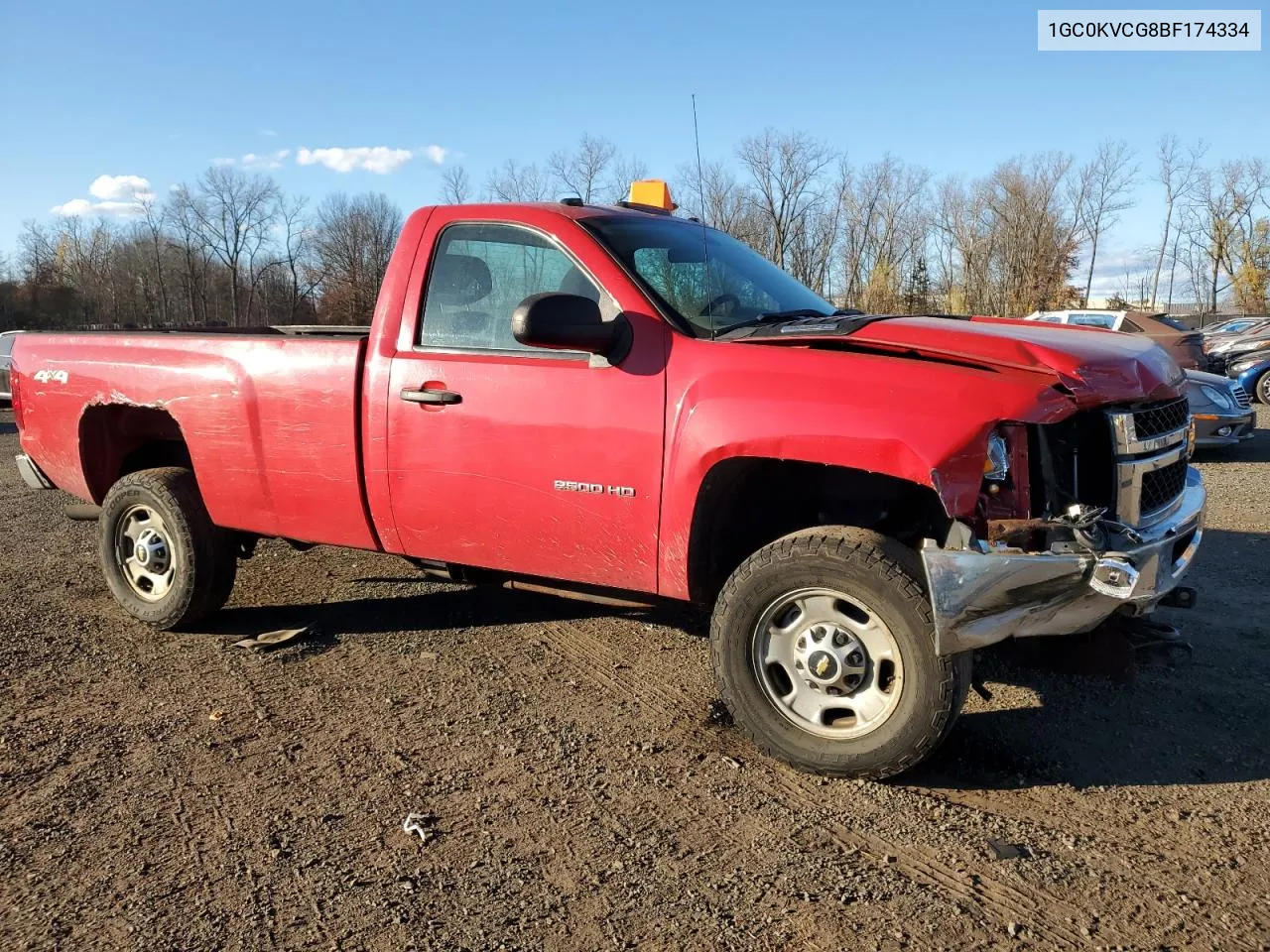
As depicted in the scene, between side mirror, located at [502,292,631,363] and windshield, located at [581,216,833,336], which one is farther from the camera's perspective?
windshield, located at [581,216,833,336]

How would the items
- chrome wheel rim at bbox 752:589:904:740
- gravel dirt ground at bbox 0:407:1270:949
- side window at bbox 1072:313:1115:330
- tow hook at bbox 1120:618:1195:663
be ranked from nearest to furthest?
gravel dirt ground at bbox 0:407:1270:949
chrome wheel rim at bbox 752:589:904:740
tow hook at bbox 1120:618:1195:663
side window at bbox 1072:313:1115:330

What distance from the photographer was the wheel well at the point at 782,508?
340 centimetres

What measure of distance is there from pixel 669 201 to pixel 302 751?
329cm

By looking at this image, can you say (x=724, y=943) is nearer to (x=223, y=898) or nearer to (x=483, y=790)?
(x=483, y=790)

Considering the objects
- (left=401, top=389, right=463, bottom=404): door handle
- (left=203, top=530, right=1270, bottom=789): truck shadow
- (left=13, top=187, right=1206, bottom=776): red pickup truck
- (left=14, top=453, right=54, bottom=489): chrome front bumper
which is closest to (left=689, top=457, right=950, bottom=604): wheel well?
(left=13, top=187, right=1206, bottom=776): red pickup truck

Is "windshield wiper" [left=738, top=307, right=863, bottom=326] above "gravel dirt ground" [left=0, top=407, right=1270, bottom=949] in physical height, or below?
above

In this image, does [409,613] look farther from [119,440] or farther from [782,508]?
[782,508]

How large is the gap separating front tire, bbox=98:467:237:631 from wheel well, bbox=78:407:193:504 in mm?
248

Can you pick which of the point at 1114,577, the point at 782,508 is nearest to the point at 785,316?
the point at 782,508

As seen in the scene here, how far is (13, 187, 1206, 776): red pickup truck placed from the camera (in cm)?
294

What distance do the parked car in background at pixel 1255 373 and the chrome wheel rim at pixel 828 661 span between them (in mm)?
16558

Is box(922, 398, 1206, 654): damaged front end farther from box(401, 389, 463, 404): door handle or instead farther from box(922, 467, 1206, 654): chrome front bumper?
box(401, 389, 463, 404): door handle

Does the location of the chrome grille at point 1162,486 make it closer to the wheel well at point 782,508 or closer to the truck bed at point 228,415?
the wheel well at point 782,508

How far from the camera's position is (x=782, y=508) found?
380 cm
